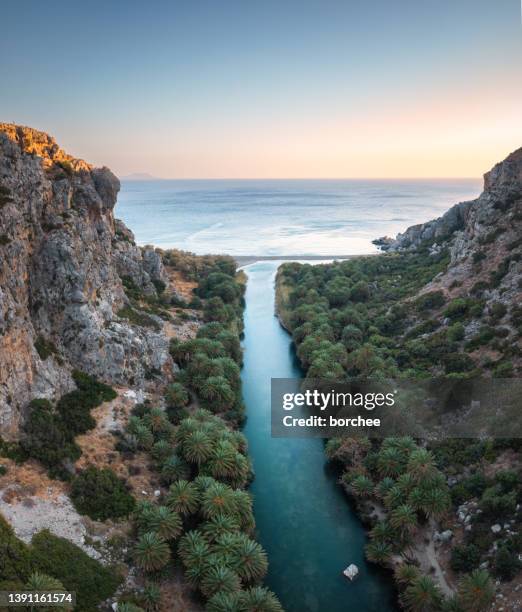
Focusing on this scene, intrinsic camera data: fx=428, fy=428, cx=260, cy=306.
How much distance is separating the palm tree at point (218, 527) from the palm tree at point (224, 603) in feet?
14.7

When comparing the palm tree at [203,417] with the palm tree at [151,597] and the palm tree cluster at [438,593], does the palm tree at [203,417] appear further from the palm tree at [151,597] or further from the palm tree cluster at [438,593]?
the palm tree cluster at [438,593]

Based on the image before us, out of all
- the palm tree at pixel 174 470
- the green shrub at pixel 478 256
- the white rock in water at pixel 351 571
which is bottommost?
the white rock in water at pixel 351 571

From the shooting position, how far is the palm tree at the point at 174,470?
40062mm

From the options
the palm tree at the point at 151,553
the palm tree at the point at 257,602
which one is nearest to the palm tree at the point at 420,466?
the palm tree at the point at 257,602

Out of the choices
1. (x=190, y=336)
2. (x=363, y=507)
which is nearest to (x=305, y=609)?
(x=363, y=507)

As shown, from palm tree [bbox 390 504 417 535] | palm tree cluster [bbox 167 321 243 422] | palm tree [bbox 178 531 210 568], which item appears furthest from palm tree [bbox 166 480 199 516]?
palm tree [bbox 390 504 417 535]

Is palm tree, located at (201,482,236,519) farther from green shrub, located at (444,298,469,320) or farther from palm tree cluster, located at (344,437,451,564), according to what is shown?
green shrub, located at (444,298,469,320)

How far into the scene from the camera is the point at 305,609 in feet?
108

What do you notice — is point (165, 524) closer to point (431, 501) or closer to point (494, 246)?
point (431, 501)

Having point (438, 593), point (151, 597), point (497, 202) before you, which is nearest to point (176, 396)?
point (151, 597)

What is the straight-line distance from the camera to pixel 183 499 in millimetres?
35500

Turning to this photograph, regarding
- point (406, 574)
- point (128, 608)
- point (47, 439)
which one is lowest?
point (406, 574)

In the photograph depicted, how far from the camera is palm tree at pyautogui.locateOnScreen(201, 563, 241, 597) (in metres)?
29.9

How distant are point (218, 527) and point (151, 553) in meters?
5.22
